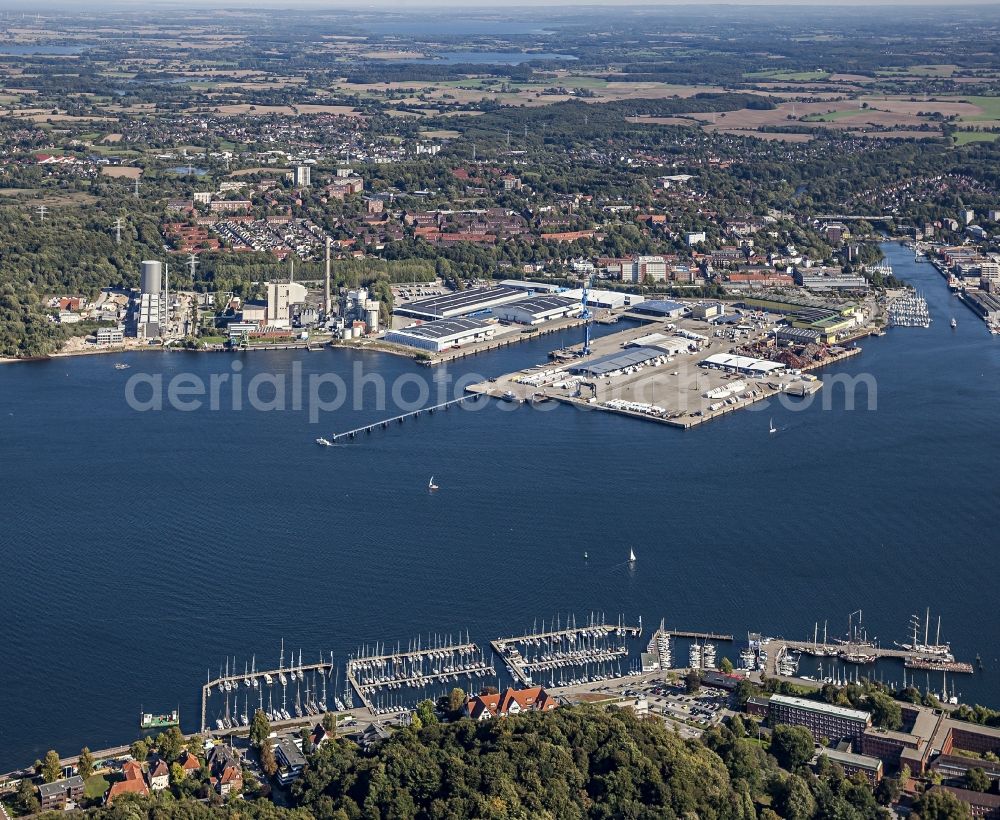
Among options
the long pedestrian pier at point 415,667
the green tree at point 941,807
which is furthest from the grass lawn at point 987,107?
Result: the green tree at point 941,807

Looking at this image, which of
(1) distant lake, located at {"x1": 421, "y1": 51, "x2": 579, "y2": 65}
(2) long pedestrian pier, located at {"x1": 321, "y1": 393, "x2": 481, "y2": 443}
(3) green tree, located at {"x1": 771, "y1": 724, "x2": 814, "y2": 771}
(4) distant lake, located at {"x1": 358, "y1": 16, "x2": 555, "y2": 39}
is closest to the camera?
(3) green tree, located at {"x1": 771, "y1": 724, "x2": 814, "y2": 771}

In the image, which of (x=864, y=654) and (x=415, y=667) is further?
(x=864, y=654)

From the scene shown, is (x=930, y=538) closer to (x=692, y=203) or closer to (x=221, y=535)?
(x=221, y=535)

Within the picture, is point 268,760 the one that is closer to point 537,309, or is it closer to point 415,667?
point 415,667

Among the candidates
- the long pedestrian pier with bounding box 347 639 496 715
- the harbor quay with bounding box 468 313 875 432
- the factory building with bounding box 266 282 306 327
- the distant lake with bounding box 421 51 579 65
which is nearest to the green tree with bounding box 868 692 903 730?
the long pedestrian pier with bounding box 347 639 496 715

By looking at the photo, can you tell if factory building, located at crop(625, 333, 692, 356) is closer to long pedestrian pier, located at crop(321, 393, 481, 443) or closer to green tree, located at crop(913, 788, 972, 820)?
long pedestrian pier, located at crop(321, 393, 481, 443)

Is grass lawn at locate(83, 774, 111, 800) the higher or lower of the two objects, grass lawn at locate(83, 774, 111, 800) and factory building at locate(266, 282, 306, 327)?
the lower

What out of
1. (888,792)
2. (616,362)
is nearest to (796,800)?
(888,792)
